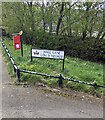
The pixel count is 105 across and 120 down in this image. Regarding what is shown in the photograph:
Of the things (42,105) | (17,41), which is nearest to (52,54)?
(17,41)

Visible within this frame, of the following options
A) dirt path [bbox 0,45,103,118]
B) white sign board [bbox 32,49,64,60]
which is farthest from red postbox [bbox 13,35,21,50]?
dirt path [bbox 0,45,103,118]

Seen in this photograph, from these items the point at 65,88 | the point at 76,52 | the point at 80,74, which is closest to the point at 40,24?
the point at 76,52

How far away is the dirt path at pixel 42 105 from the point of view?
6.07 m

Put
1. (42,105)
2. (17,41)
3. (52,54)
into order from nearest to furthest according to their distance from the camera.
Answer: (42,105), (52,54), (17,41)

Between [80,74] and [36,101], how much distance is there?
2955 mm

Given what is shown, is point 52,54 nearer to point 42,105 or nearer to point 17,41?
point 17,41

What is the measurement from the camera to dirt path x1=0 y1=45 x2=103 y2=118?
6066mm

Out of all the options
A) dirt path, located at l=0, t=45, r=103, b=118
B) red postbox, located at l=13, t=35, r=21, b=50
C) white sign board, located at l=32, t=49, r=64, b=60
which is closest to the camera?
dirt path, located at l=0, t=45, r=103, b=118

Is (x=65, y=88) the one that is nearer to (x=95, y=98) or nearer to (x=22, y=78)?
(x=95, y=98)

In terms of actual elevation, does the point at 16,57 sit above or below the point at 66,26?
below

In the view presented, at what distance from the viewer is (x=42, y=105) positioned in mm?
6531

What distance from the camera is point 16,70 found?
26.7 feet

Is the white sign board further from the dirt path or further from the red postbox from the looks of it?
the red postbox

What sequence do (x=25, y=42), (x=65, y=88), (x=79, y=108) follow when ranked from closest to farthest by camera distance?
1. (x=79, y=108)
2. (x=65, y=88)
3. (x=25, y=42)
